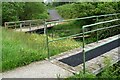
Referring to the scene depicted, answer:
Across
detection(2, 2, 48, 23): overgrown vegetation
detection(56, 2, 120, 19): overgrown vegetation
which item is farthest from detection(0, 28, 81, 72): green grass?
detection(2, 2, 48, 23): overgrown vegetation

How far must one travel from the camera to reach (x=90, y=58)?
21.1 ft

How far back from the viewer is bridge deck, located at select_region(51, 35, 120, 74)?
573 centimetres

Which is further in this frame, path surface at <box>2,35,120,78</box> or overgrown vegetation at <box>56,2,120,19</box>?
overgrown vegetation at <box>56,2,120,19</box>

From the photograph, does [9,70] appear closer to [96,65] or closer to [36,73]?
[36,73]

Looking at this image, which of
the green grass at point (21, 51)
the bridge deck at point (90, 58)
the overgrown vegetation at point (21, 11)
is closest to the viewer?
the bridge deck at point (90, 58)

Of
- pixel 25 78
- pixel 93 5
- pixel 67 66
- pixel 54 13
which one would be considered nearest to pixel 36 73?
pixel 25 78

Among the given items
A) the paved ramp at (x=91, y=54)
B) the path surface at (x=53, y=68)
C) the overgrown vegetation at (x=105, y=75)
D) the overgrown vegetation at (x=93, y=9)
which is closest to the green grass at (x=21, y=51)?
the path surface at (x=53, y=68)

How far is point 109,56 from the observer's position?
258 inches

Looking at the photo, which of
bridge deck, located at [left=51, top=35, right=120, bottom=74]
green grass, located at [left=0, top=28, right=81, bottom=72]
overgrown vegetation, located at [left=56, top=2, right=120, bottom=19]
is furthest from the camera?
overgrown vegetation, located at [left=56, top=2, right=120, bottom=19]

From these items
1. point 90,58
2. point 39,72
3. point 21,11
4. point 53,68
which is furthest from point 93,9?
point 39,72

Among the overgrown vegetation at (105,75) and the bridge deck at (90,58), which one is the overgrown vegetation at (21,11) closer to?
the bridge deck at (90,58)

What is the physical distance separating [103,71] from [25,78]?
162cm

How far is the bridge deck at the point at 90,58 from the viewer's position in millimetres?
5727

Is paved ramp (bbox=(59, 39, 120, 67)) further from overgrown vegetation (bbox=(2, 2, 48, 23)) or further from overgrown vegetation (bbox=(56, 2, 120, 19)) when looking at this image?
overgrown vegetation (bbox=(2, 2, 48, 23))
